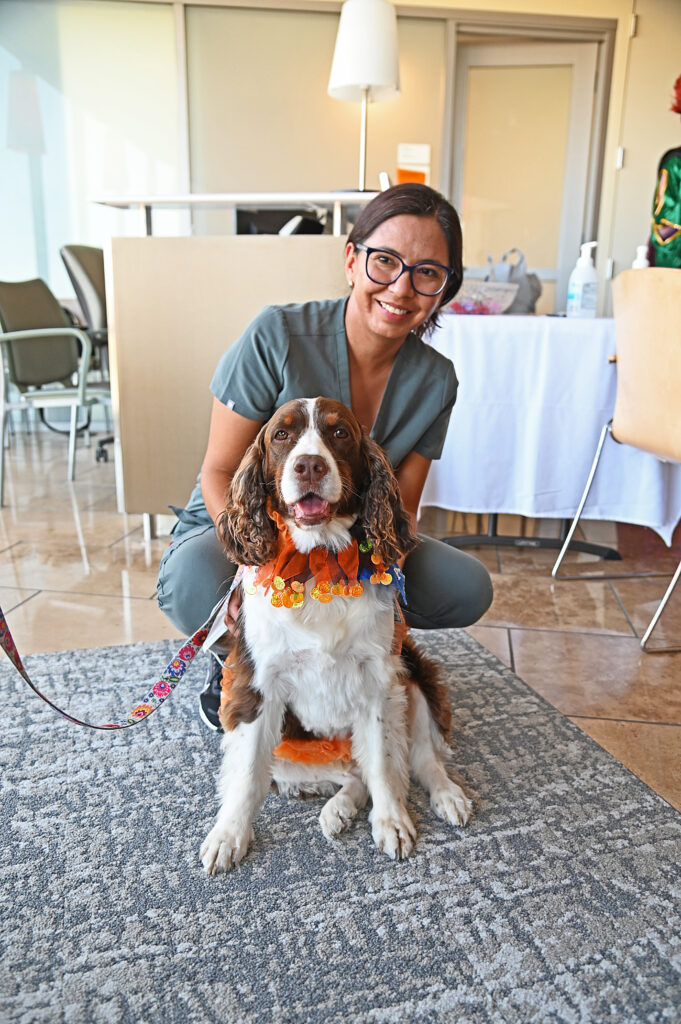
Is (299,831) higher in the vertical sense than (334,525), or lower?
lower

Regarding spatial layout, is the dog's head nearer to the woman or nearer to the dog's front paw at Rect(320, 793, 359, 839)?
the woman

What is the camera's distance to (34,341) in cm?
435

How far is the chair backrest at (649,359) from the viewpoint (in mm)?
2348

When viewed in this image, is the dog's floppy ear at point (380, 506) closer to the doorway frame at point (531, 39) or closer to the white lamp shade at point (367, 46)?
the white lamp shade at point (367, 46)

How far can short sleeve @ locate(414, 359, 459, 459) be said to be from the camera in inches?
69.2

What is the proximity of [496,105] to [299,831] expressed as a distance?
581 centimetres

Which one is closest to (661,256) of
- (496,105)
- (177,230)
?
(496,105)

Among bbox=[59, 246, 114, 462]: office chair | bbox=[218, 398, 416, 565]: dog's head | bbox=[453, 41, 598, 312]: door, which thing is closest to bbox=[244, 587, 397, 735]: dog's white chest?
bbox=[218, 398, 416, 565]: dog's head

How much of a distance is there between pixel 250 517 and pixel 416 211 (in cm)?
76

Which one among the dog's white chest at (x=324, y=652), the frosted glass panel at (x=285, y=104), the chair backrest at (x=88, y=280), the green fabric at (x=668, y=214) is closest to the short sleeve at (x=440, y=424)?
the dog's white chest at (x=324, y=652)

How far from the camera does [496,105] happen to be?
564 centimetres

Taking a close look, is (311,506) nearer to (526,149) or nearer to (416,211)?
(416,211)

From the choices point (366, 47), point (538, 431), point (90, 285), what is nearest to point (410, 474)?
point (538, 431)

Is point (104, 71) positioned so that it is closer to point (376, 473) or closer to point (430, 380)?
point (430, 380)
